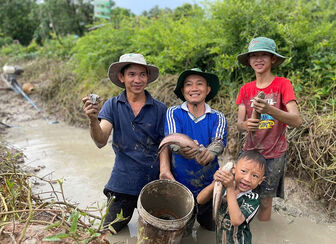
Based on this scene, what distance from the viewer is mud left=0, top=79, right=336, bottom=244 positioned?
272 cm

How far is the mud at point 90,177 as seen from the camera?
8.92 ft

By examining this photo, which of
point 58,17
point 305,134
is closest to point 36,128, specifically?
point 305,134

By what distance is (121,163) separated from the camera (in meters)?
2.52

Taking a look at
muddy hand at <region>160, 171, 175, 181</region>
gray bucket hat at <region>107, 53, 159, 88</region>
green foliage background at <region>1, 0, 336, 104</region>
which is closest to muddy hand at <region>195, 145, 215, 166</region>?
muddy hand at <region>160, 171, 175, 181</region>

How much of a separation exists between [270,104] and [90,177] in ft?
9.35

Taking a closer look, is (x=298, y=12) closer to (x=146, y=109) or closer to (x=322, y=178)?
(x=322, y=178)

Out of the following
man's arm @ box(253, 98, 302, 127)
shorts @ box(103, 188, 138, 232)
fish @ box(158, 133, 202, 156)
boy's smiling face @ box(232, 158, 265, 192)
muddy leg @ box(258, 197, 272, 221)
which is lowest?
muddy leg @ box(258, 197, 272, 221)

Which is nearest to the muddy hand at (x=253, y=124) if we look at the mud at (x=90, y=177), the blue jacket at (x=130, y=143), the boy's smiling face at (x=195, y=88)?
the boy's smiling face at (x=195, y=88)

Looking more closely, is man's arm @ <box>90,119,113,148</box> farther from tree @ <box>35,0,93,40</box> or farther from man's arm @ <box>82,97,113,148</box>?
tree @ <box>35,0,93,40</box>

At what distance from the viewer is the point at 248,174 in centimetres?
197

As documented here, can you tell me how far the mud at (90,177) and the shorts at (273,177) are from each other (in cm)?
43

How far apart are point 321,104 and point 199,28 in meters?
2.63

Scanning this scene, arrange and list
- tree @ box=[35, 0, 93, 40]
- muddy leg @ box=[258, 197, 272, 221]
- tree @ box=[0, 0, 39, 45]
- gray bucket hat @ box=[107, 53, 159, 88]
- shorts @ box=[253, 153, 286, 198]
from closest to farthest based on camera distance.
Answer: gray bucket hat @ box=[107, 53, 159, 88] → shorts @ box=[253, 153, 286, 198] → muddy leg @ box=[258, 197, 272, 221] → tree @ box=[35, 0, 93, 40] → tree @ box=[0, 0, 39, 45]

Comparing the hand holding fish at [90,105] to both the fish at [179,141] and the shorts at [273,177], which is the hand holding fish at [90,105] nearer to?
the fish at [179,141]
